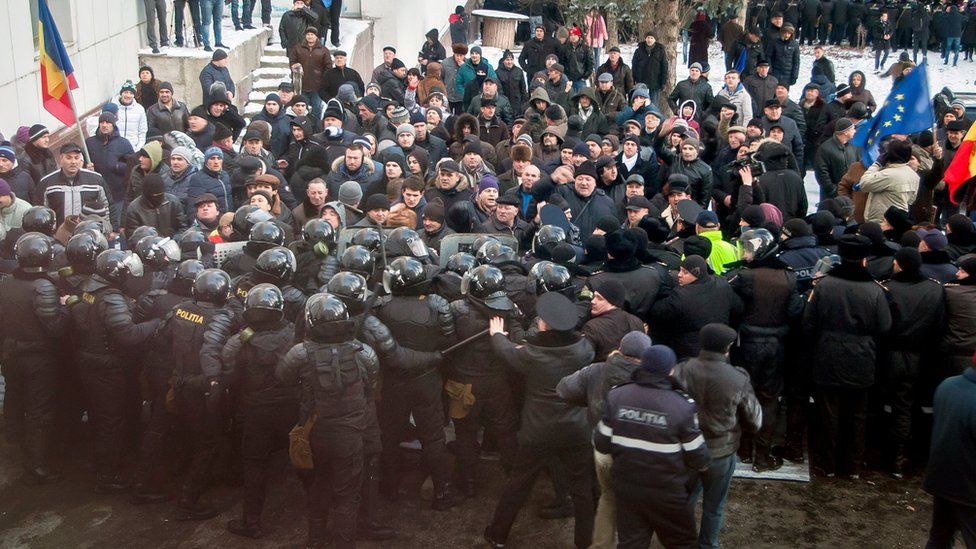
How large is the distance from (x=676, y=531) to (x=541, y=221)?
389 cm

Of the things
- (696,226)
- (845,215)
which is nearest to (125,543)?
(696,226)

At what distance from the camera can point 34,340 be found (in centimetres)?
758

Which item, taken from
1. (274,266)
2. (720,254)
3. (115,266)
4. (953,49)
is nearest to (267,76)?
(115,266)

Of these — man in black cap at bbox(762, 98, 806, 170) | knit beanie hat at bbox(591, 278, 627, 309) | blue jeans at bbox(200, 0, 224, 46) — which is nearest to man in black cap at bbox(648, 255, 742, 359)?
knit beanie hat at bbox(591, 278, 627, 309)

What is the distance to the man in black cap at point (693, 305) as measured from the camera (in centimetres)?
745

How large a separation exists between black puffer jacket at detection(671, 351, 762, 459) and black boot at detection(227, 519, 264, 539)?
2.91m

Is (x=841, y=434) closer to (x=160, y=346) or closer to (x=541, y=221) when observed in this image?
(x=541, y=221)

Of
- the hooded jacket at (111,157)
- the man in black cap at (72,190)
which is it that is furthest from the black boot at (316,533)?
the hooded jacket at (111,157)

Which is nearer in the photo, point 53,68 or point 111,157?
point 53,68

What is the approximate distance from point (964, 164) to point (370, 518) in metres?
6.85

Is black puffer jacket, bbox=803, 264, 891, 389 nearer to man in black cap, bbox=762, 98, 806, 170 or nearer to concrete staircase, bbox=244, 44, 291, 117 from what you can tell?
man in black cap, bbox=762, 98, 806, 170

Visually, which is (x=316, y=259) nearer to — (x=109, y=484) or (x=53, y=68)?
(x=109, y=484)

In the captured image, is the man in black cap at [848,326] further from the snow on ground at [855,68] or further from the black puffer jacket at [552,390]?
the snow on ground at [855,68]

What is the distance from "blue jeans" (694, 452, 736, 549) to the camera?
6.30m
